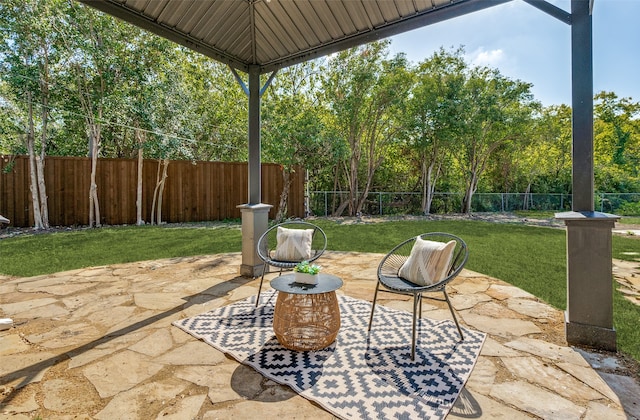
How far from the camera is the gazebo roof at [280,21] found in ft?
8.69

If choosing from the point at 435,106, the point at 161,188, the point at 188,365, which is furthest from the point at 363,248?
the point at 435,106

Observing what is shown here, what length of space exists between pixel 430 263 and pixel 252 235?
2155 mm

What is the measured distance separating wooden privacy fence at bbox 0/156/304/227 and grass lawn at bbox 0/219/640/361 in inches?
49.8

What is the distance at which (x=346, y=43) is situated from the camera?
10.5 feet

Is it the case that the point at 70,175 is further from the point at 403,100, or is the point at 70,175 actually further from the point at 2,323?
the point at 403,100

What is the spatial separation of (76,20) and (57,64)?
1.02 m

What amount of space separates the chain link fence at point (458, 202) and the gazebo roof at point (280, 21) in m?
7.16

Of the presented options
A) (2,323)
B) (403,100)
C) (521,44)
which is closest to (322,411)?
(2,323)

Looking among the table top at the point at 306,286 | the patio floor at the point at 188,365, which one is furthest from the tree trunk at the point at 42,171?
the table top at the point at 306,286

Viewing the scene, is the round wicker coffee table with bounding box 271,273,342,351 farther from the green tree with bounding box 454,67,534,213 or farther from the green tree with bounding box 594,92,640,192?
the green tree with bounding box 594,92,640,192

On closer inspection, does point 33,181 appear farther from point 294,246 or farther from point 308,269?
point 308,269

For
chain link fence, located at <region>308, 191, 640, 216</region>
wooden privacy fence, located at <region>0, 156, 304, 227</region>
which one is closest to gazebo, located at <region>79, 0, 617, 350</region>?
wooden privacy fence, located at <region>0, 156, 304, 227</region>

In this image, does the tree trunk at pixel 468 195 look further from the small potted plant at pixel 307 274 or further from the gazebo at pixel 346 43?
the small potted plant at pixel 307 274

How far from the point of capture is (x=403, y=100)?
32.2 feet
